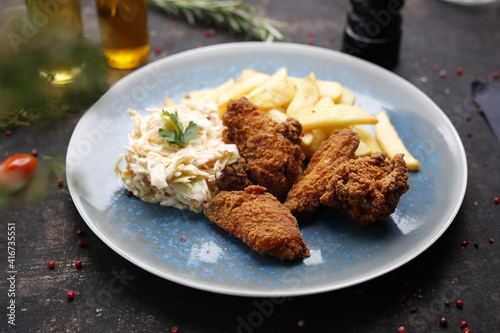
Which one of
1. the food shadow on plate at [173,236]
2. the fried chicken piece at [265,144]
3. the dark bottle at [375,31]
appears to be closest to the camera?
the food shadow on plate at [173,236]

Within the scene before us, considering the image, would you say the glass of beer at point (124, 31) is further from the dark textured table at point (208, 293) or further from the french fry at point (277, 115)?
the french fry at point (277, 115)

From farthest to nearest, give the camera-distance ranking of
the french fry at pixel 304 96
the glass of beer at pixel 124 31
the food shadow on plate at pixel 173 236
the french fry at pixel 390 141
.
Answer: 1. the glass of beer at pixel 124 31
2. the french fry at pixel 304 96
3. the french fry at pixel 390 141
4. the food shadow on plate at pixel 173 236

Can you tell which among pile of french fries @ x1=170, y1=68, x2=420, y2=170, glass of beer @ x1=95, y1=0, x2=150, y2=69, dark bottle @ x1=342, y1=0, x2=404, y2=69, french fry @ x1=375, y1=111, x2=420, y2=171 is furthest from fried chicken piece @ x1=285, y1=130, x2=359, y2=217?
glass of beer @ x1=95, y1=0, x2=150, y2=69

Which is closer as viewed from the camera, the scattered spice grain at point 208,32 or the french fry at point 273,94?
the french fry at point 273,94

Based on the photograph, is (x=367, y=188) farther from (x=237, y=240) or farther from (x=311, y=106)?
(x=311, y=106)

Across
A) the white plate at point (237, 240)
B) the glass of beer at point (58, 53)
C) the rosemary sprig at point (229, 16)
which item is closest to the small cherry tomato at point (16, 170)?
the white plate at point (237, 240)

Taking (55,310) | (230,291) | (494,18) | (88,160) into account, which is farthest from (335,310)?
(494,18)

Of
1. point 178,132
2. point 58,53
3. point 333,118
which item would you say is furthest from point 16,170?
point 333,118
